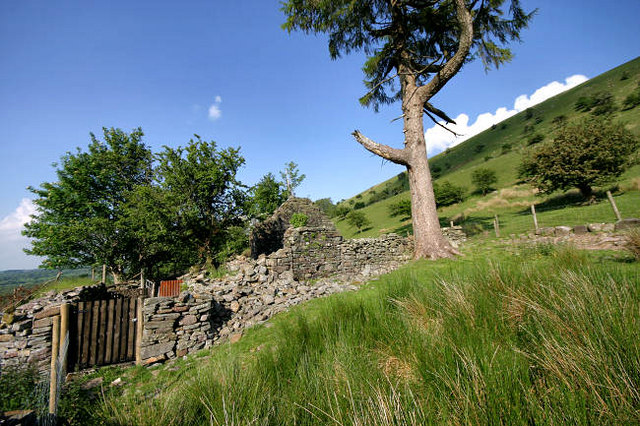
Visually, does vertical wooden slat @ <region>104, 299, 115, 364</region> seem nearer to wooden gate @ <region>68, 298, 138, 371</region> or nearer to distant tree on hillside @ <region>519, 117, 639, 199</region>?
wooden gate @ <region>68, 298, 138, 371</region>

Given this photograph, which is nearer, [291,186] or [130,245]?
[130,245]

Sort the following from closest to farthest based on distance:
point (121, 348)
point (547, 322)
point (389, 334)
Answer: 1. point (547, 322)
2. point (389, 334)
3. point (121, 348)

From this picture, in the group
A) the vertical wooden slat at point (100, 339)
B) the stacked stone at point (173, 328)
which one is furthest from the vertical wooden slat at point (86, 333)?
the stacked stone at point (173, 328)

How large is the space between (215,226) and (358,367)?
19834 mm

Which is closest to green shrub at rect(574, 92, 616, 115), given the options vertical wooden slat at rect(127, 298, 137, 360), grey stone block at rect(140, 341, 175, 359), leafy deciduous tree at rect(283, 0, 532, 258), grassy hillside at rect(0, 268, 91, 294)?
leafy deciduous tree at rect(283, 0, 532, 258)

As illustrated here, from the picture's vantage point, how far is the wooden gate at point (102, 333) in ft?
17.1

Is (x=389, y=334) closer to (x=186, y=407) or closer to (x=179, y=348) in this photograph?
(x=186, y=407)

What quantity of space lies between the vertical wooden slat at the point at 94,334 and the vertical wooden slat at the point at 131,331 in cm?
62

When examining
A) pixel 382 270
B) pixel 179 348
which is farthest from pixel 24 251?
pixel 382 270

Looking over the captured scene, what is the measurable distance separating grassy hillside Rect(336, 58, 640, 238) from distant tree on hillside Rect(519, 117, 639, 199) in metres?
1.71

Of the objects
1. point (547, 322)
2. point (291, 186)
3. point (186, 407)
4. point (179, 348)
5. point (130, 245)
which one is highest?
point (291, 186)

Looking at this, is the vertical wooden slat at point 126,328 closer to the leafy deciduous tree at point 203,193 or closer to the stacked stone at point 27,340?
the stacked stone at point 27,340

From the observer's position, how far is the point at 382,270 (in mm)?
10211

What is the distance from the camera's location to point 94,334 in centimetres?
539
